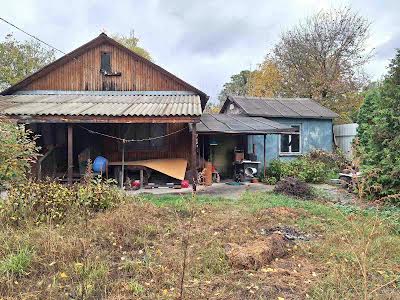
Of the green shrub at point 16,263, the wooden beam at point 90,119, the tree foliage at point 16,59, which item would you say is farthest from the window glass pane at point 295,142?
the tree foliage at point 16,59

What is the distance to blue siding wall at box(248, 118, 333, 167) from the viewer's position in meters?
15.2

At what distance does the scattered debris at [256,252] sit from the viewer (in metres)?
4.10

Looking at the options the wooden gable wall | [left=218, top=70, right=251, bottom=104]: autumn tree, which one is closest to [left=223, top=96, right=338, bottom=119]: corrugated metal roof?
the wooden gable wall

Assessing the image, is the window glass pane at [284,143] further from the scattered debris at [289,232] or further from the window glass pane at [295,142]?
the scattered debris at [289,232]

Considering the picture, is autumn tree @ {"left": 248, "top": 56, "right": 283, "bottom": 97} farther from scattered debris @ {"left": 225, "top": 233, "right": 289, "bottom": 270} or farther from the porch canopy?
scattered debris @ {"left": 225, "top": 233, "right": 289, "bottom": 270}

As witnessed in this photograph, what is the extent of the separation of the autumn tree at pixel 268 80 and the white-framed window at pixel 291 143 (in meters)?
12.7

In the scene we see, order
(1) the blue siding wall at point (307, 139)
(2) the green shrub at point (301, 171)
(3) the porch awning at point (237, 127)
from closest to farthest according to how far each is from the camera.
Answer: (3) the porch awning at point (237, 127), (2) the green shrub at point (301, 171), (1) the blue siding wall at point (307, 139)

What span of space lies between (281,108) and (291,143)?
186 centimetres

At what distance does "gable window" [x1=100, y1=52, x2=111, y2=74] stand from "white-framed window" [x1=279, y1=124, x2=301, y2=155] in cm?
850

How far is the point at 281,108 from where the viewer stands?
16.4 m

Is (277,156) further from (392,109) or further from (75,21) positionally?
(75,21)

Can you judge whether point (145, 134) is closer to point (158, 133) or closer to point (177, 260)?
point (158, 133)

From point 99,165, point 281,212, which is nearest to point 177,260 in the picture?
point 281,212

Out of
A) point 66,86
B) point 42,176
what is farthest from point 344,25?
point 42,176
